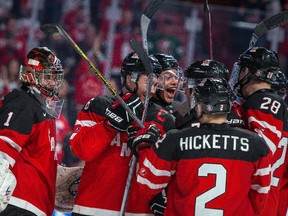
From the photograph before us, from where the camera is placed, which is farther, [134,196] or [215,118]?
[134,196]

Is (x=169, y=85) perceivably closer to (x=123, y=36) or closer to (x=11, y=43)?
(x=123, y=36)

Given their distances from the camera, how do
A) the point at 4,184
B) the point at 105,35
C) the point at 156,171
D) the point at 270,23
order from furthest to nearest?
the point at 105,35 → the point at 270,23 → the point at 156,171 → the point at 4,184

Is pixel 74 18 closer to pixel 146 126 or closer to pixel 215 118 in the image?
pixel 146 126

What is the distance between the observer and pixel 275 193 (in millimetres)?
4617

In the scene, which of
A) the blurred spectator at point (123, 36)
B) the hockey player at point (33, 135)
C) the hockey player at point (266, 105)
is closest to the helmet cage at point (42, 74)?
the hockey player at point (33, 135)

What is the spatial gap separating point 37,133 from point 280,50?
11.4 feet

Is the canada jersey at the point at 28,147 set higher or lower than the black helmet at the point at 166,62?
lower

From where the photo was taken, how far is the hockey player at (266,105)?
14.7 ft

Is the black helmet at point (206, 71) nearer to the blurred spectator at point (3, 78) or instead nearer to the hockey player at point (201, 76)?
the hockey player at point (201, 76)

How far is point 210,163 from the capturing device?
4.04 m

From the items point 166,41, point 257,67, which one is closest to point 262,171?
point 257,67

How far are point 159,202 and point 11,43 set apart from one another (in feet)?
10.8

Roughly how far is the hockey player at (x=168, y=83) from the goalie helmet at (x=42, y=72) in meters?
0.55

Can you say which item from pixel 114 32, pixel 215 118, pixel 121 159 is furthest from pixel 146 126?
pixel 114 32
